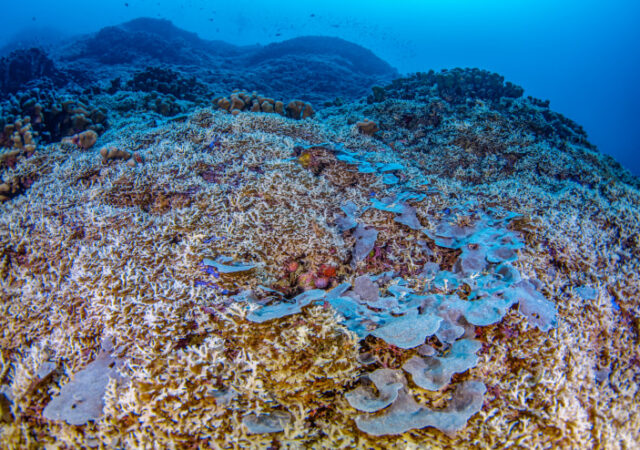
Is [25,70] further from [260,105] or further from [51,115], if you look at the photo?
[260,105]

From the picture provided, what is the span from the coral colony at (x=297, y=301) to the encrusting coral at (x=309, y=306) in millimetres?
17

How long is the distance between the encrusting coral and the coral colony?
0.06ft

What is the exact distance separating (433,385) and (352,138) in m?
5.58

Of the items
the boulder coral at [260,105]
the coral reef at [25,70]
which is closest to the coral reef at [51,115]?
the boulder coral at [260,105]

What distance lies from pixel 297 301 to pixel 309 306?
0.10 m

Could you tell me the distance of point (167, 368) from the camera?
194 cm

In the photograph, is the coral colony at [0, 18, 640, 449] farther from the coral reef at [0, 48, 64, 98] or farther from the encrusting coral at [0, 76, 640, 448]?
the coral reef at [0, 48, 64, 98]

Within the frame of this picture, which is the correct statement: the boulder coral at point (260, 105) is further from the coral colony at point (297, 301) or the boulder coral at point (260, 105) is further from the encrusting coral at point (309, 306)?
the encrusting coral at point (309, 306)

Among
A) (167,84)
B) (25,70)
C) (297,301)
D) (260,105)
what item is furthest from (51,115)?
(25,70)

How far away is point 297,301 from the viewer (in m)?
2.23

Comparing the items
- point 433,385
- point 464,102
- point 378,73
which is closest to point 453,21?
point 378,73

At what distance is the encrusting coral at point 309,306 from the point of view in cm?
180

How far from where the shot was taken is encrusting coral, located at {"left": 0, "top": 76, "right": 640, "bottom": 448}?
1.80 meters

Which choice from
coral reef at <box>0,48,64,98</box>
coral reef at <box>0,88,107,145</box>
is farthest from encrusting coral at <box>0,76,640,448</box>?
coral reef at <box>0,48,64,98</box>
